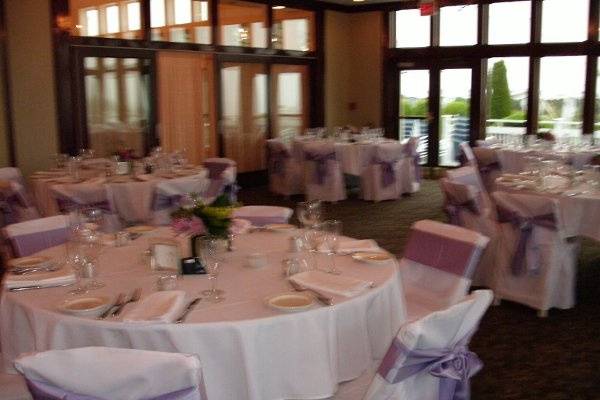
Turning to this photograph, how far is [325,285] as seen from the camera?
111 inches

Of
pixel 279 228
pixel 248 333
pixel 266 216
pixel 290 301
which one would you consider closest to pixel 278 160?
pixel 266 216

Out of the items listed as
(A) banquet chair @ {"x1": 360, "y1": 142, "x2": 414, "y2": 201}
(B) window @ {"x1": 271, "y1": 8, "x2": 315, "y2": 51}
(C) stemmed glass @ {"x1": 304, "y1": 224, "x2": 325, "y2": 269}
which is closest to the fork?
(C) stemmed glass @ {"x1": 304, "y1": 224, "x2": 325, "y2": 269}

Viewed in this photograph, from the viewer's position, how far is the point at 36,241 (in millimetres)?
3852

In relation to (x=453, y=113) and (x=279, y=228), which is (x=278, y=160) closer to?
(x=453, y=113)

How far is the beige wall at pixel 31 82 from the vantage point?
8.21 metres

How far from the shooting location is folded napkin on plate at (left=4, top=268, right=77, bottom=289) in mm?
2900

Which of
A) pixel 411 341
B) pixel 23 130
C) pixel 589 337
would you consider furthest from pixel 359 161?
pixel 411 341

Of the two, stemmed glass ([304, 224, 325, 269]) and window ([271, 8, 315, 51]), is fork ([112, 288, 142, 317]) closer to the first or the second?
stemmed glass ([304, 224, 325, 269])

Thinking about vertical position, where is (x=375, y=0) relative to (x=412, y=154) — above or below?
above

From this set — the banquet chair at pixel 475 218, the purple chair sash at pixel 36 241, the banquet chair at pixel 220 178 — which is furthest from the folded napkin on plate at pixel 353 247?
the banquet chair at pixel 220 178

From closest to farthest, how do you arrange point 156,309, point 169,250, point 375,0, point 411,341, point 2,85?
1. point 411,341
2. point 156,309
3. point 169,250
4. point 2,85
5. point 375,0

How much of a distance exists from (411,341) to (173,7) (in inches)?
356

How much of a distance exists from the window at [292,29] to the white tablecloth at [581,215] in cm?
801

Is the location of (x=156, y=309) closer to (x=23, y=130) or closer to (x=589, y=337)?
(x=589, y=337)
